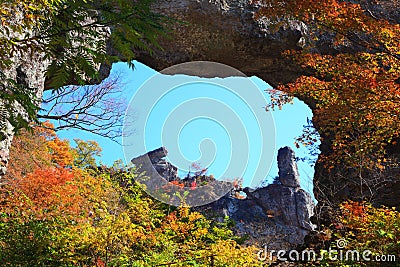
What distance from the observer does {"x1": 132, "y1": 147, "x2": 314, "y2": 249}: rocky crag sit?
13516 millimetres

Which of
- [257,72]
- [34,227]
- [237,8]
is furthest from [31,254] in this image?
[257,72]

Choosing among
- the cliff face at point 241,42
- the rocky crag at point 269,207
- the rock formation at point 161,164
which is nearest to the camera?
the cliff face at point 241,42

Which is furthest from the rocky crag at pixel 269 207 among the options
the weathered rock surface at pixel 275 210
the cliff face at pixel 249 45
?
the cliff face at pixel 249 45


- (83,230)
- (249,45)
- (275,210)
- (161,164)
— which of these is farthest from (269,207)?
(83,230)

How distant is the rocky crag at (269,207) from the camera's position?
44.3ft

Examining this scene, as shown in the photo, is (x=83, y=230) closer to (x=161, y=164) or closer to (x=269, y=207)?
(x=161, y=164)

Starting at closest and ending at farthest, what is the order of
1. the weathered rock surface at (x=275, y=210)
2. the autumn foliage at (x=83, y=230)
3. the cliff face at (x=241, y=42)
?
1. the autumn foliage at (x=83, y=230)
2. the cliff face at (x=241, y=42)
3. the weathered rock surface at (x=275, y=210)

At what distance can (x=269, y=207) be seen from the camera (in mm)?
16125

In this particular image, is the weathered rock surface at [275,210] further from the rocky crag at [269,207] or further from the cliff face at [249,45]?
the cliff face at [249,45]

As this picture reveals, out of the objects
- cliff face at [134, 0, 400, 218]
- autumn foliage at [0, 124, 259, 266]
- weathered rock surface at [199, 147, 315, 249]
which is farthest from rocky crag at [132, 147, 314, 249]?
autumn foliage at [0, 124, 259, 266]

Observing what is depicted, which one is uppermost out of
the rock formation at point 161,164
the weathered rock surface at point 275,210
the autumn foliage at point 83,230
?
the rock formation at point 161,164

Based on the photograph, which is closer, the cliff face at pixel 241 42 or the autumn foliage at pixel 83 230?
the autumn foliage at pixel 83 230

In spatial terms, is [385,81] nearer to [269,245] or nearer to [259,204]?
[269,245]

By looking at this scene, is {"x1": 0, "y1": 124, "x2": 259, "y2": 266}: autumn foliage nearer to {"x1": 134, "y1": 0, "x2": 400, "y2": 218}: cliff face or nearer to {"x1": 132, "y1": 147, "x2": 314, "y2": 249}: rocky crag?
{"x1": 134, "y1": 0, "x2": 400, "y2": 218}: cliff face
